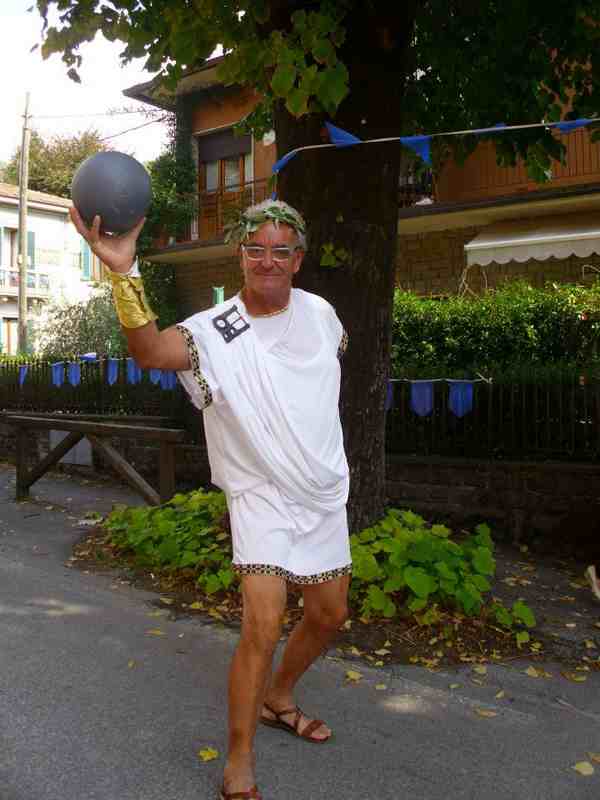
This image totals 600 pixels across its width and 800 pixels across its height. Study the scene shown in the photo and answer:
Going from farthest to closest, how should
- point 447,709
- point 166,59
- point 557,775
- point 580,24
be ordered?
1. point 166,59
2. point 580,24
3. point 447,709
4. point 557,775

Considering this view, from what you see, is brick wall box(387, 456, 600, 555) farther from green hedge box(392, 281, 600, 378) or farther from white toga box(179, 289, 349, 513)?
white toga box(179, 289, 349, 513)

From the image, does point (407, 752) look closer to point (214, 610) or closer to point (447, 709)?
point (447, 709)

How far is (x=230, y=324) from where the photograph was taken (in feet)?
9.91

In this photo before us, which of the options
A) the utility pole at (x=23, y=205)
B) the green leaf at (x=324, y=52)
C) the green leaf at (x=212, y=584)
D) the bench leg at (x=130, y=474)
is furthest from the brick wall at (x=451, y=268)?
the utility pole at (x=23, y=205)

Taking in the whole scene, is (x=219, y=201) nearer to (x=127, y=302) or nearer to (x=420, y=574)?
(x=420, y=574)

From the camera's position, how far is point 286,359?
305cm

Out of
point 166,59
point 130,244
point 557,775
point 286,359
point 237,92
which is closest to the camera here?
point 130,244

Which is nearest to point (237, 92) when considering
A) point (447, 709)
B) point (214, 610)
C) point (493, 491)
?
point (493, 491)

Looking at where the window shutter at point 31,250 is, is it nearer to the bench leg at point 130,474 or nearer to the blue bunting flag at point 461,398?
the bench leg at point 130,474

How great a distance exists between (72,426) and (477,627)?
4.78 meters

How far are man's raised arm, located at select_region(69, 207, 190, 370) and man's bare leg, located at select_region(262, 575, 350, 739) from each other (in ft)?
3.40

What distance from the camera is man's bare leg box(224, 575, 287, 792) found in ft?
9.39

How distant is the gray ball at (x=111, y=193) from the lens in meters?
2.80

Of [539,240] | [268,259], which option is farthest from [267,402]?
[539,240]
